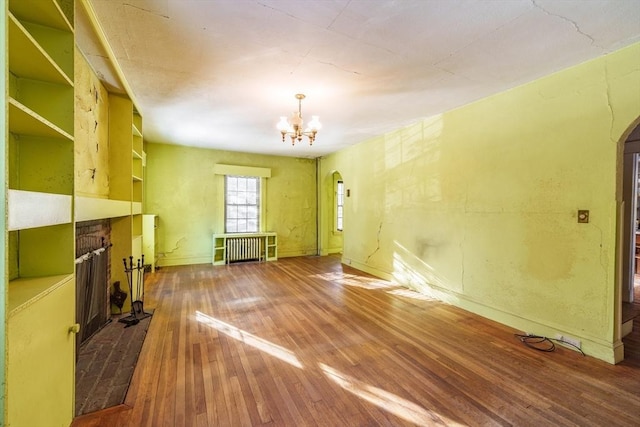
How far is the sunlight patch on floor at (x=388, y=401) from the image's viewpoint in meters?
1.71

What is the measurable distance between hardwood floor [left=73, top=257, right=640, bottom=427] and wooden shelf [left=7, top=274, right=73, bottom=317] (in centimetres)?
94

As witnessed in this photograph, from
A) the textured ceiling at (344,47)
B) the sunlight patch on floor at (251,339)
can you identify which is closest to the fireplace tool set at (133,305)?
the sunlight patch on floor at (251,339)

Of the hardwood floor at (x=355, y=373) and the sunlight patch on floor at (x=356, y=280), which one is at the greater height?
the sunlight patch on floor at (x=356, y=280)

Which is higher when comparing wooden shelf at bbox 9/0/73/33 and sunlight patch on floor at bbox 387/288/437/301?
wooden shelf at bbox 9/0/73/33

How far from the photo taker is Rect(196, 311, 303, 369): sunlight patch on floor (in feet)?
7.92

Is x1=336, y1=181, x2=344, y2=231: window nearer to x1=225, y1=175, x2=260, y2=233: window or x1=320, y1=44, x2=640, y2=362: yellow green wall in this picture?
x1=225, y1=175, x2=260, y2=233: window

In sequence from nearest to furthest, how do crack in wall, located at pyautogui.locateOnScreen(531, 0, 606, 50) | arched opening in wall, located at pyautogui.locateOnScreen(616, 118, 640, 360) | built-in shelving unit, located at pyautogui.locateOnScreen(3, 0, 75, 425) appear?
built-in shelving unit, located at pyautogui.locateOnScreen(3, 0, 75, 425)
crack in wall, located at pyautogui.locateOnScreen(531, 0, 606, 50)
arched opening in wall, located at pyautogui.locateOnScreen(616, 118, 640, 360)

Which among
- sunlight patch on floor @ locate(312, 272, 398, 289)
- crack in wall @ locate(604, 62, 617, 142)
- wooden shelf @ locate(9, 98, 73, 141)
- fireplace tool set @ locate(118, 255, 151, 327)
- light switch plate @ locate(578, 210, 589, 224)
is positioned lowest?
sunlight patch on floor @ locate(312, 272, 398, 289)

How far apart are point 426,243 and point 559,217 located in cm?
173

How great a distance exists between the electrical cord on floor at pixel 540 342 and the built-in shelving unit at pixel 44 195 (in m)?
3.69

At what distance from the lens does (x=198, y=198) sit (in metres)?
6.34

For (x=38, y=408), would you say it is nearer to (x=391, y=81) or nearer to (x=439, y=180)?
(x=391, y=81)

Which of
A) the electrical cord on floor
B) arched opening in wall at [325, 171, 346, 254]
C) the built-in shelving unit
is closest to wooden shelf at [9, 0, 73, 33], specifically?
the built-in shelving unit

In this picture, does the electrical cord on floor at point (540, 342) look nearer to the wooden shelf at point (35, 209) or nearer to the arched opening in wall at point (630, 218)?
the arched opening in wall at point (630, 218)
